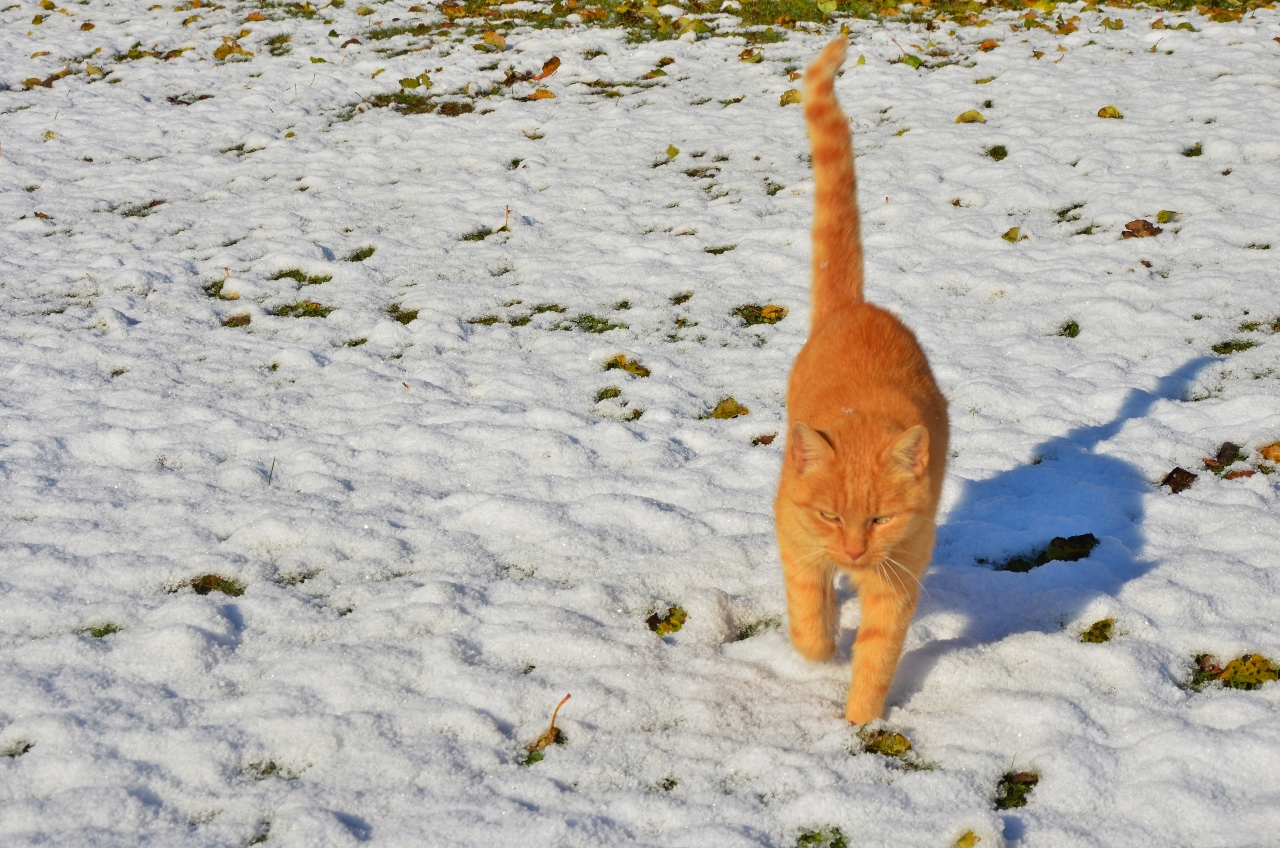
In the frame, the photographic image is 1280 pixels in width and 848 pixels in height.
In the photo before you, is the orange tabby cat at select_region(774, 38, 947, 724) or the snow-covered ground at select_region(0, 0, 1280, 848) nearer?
the snow-covered ground at select_region(0, 0, 1280, 848)

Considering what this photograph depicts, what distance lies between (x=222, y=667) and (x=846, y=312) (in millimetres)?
2520

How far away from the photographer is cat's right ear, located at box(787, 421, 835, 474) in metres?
2.74

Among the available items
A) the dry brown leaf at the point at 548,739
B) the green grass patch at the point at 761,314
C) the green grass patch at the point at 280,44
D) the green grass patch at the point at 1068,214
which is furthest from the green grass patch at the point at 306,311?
the green grass patch at the point at 280,44

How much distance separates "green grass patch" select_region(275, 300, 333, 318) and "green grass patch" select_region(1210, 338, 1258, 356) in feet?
17.0

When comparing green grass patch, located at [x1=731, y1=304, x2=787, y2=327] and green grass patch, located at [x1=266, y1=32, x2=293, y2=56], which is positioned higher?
green grass patch, located at [x1=266, y1=32, x2=293, y2=56]

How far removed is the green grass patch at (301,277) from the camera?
20.9 ft

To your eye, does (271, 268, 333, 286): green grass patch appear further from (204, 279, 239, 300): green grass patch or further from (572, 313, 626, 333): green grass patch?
(572, 313, 626, 333): green grass patch

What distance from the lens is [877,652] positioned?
9.45 feet

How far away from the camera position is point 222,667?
3146 millimetres

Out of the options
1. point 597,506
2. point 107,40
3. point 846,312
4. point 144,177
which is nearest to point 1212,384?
point 846,312

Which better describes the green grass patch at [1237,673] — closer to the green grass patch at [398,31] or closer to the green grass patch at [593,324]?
the green grass patch at [593,324]

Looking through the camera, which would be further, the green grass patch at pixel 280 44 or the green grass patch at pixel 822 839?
the green grass patch at pixel 280 44

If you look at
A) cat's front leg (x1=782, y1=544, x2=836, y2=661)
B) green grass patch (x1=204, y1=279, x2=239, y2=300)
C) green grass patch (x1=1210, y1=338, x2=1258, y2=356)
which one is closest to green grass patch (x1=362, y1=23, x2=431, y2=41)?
green grass patch (x1=204, y1=279, x2=239, y2=300)

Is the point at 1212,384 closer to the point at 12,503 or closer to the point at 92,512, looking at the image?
the point at 92,512
